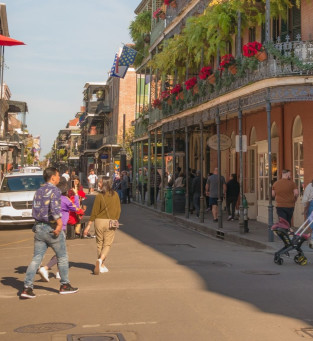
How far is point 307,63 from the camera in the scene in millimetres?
15992

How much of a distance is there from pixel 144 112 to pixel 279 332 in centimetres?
2983

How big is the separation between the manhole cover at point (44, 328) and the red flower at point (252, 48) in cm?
1143

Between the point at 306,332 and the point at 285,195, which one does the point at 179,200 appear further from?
the point at 306,332

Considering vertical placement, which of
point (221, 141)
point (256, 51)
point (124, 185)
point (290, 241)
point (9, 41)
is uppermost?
point (256, 51)

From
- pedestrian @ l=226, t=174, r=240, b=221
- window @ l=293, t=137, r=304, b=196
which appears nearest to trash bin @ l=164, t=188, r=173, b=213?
pedestrian @ l=226, t=174, r=240, b=221

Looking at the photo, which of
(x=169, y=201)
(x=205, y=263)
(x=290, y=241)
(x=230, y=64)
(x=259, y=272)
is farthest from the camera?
(x=169, y=201)

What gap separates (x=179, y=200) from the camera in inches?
1056

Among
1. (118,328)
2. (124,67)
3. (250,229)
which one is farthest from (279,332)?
(124,67)

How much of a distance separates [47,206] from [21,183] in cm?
1344

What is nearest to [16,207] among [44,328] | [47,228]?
[47,228]

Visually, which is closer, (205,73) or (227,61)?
(227,61)

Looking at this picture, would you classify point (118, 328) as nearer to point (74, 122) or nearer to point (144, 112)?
point (144, 112)

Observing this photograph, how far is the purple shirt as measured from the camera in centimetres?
878

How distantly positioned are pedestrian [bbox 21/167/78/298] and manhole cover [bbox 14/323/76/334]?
168 centimetres
